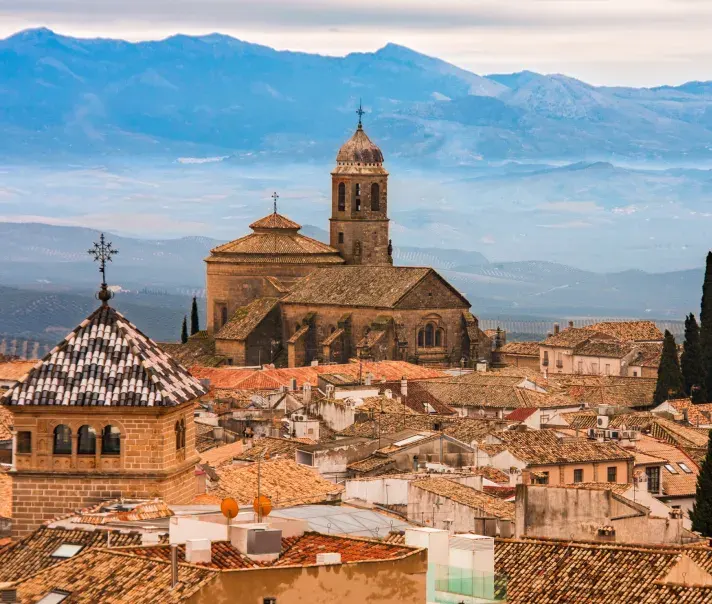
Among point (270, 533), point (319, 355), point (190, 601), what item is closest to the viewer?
point (190, 601)

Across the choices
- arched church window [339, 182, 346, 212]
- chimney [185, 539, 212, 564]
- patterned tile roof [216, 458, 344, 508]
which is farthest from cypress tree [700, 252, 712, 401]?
chimney [185, 539, 212, 564]

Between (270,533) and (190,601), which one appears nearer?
(190,601)

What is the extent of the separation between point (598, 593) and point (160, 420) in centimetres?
630

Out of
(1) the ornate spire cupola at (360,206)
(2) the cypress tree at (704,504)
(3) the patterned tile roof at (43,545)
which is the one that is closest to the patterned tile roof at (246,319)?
(1) the ornate spire cupola at (360,206)

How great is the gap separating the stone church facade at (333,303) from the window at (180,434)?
81858 mm

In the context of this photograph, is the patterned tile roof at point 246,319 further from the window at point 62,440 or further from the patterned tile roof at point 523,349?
the window at point 62,440

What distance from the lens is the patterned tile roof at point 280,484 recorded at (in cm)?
4183

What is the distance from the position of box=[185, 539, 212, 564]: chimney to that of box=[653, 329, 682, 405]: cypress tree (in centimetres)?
7248

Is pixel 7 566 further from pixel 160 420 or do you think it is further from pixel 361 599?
pixel 361 599

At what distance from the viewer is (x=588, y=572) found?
90.0 ft

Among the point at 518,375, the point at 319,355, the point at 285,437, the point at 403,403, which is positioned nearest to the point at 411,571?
the point at 285,437

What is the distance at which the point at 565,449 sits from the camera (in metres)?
56.4

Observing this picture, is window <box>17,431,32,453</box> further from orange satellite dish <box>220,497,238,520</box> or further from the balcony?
the balcony

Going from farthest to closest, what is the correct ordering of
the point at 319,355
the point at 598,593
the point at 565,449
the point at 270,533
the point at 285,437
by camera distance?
the point at 319,355, the point at 285,437, the point at 565,449, the point at 598,593, the point at 270,533
